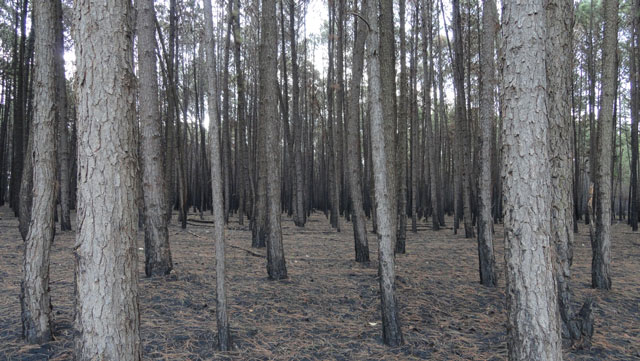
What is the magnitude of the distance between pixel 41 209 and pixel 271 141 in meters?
2.86

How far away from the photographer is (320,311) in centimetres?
427

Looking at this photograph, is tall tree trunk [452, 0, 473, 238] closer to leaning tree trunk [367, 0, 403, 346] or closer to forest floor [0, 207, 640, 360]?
forest floor [0, 207, 640, 360]

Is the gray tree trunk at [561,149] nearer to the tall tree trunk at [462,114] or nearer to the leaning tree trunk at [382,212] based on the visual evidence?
the leaning tree trunk at [382,212]

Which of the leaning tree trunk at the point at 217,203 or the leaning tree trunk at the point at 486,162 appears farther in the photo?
the leaning tree trunk at the point at 486,162

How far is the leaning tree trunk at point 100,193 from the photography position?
202 centimetres

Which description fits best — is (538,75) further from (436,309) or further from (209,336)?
(209,336)

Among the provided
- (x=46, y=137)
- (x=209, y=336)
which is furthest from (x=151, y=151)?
(x=209, y=336)

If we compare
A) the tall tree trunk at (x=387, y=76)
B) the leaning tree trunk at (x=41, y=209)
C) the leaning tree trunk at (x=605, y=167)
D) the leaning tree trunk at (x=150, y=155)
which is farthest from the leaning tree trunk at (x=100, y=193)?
the leaning tree trunk at (x=605, y=167)

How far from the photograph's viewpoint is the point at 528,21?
2.31m

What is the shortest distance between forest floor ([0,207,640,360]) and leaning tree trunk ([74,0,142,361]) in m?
1.09

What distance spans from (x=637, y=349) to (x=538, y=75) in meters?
2.88

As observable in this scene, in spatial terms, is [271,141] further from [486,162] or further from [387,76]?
[486,162]

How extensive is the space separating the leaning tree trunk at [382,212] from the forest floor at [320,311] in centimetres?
23

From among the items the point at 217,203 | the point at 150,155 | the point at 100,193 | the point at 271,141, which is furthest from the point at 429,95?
the point at 100,193
